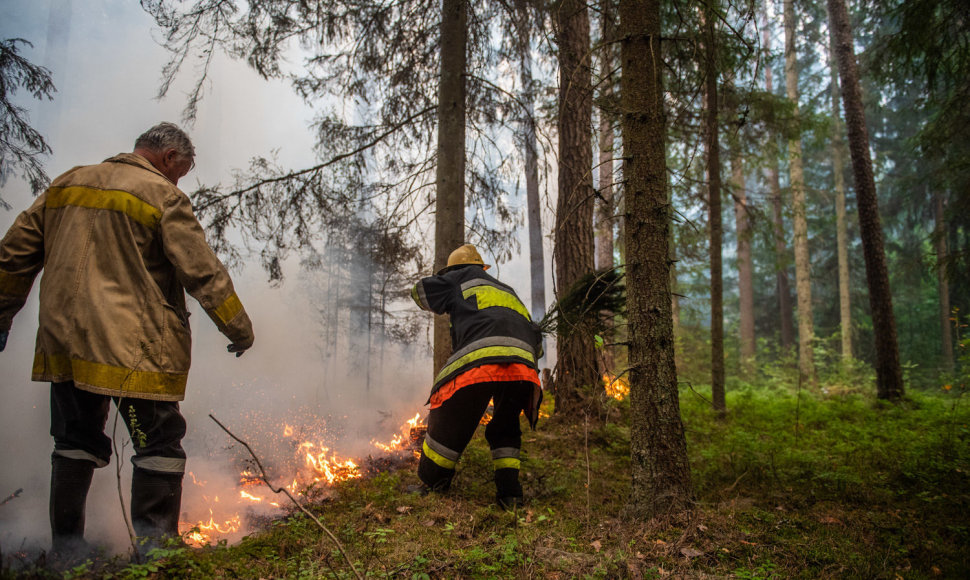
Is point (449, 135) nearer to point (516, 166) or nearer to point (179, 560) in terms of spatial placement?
point (516, 166)

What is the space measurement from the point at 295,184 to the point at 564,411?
4214 millimetres

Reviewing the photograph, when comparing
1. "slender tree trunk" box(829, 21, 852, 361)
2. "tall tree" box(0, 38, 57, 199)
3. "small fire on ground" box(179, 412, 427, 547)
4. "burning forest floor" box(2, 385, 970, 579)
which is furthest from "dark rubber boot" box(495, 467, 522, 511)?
"slender tree trunk" box(829, 21, 852, 361)

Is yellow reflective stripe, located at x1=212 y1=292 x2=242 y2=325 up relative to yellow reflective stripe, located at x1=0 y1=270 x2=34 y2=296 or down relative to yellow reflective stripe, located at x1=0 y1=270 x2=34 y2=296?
down

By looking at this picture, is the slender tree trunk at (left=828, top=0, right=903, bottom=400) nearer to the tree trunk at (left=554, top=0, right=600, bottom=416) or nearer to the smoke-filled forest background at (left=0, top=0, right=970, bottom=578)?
the smoke-filled forest background at (left=0, top=0, right=970, bottom=578)

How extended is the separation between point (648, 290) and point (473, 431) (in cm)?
167

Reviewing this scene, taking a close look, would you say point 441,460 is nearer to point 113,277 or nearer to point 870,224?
point 113,277

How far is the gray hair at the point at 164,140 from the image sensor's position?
3.08 m

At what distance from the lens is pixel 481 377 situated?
3.57 m

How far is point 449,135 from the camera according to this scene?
534 cm

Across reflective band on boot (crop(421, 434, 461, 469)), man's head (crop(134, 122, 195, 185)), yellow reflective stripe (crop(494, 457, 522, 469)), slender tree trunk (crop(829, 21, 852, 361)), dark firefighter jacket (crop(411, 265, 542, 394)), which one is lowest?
yellow reflective stripe (crop(494, 457, 522, 469))

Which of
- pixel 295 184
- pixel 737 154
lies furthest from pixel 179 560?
pixel 737 154

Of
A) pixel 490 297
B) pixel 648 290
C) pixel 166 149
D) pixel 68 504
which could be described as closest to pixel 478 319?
pixel 490 297

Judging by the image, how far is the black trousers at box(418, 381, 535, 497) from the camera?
12.1 feet

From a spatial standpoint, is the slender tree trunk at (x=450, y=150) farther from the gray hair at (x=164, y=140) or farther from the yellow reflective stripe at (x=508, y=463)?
the gray hair at (x=164, y=140)
